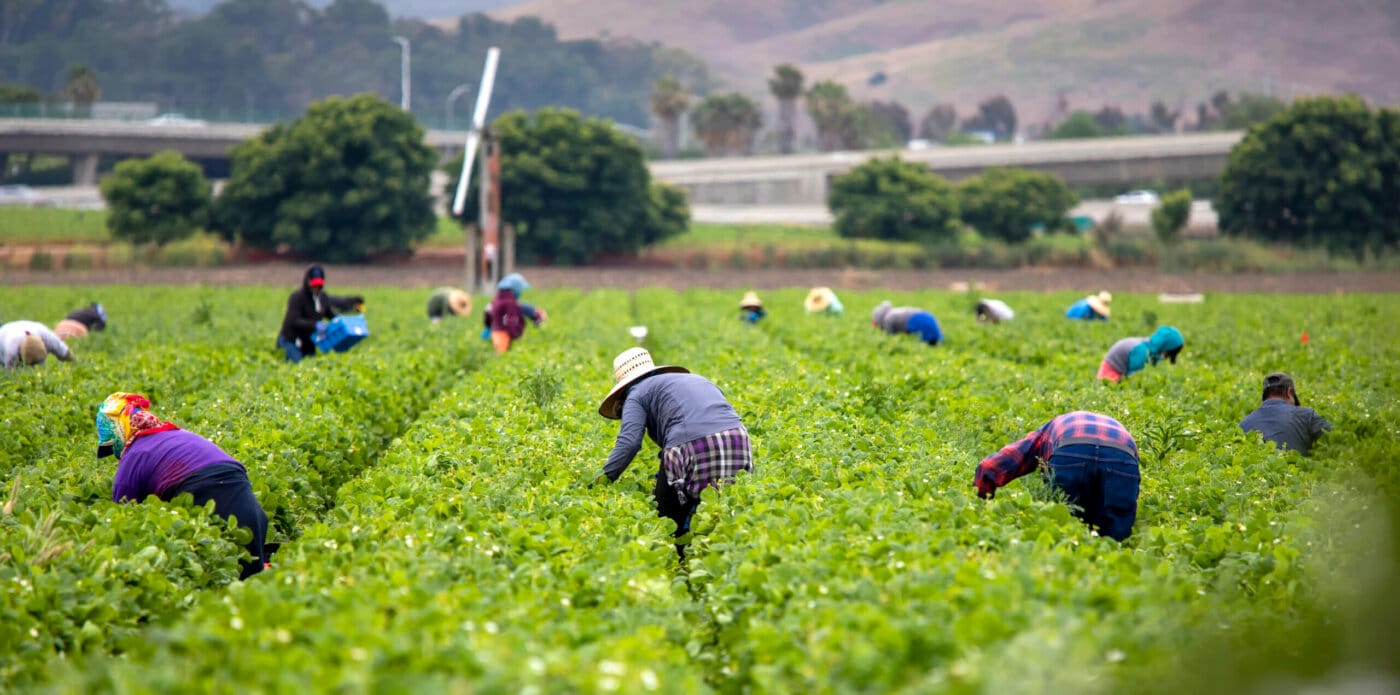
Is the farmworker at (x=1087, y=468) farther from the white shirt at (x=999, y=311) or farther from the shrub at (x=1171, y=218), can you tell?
the shrub at (x=1171, y=218)

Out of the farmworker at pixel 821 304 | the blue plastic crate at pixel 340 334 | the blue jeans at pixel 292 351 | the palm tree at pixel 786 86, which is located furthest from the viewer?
the palm tree at pixel 786 86

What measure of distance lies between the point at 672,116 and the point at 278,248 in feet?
225

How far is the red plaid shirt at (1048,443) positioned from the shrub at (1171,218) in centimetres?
6055

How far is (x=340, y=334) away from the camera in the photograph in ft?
56.1

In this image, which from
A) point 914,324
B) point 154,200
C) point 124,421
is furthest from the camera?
point 154,200

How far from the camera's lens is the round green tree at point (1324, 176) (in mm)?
60906

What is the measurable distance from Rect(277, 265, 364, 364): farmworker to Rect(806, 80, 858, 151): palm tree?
122420 mm

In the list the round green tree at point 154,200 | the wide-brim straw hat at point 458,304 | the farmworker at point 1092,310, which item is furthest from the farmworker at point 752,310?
the round green tree at point 154,200

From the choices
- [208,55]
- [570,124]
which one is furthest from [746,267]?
[208,55]

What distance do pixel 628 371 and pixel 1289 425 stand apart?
5723 mm

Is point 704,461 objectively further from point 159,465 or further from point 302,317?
point 302,317

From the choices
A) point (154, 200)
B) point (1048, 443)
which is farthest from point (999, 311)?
point (154, 200)

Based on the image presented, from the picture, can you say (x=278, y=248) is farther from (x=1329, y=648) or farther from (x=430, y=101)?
(x=430, y=101)

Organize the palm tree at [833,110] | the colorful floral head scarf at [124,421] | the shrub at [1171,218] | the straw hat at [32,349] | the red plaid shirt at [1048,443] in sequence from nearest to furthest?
the red plaid shirt at [1048,443]
the colorful floral head scarf at [124,421]
the straw hat at [32,349]
the shrub at [1171,218]
the palm tree at [833,110]
